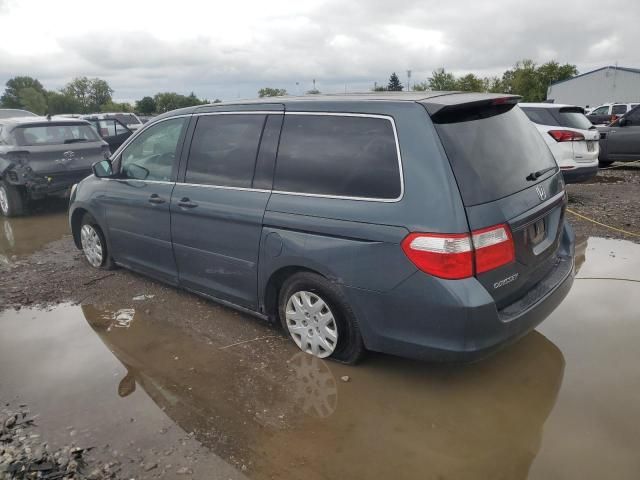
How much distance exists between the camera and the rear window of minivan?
2.89 metres

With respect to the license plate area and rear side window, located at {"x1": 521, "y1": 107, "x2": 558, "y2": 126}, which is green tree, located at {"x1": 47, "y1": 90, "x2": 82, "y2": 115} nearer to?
rear side window, located at {"x1": 521, "y1": 107, "x2": 558, "y2": 126}

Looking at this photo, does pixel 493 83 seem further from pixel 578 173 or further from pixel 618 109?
pixel 578 173

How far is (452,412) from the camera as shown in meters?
3.05

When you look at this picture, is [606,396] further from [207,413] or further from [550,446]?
[207,413]

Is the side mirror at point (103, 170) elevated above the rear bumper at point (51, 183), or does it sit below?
above

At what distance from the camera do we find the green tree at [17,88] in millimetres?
96938

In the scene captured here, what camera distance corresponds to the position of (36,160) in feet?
27.9

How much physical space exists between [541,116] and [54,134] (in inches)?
339

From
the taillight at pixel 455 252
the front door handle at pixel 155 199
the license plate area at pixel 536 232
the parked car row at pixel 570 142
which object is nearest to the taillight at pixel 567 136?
the parked car row at pixel 570 142

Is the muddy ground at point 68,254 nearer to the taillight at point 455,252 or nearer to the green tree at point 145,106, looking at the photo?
the taillight at point 455,252

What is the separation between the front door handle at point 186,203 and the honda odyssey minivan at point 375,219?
0.04 ft

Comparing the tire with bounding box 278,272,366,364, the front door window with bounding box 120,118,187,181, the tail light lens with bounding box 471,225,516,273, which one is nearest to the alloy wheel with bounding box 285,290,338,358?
the tire with bounding box 278,272,366,364

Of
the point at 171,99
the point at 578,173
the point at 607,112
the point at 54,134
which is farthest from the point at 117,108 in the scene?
the point at 578,173

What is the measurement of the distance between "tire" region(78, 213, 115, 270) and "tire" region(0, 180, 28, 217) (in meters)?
3.86
